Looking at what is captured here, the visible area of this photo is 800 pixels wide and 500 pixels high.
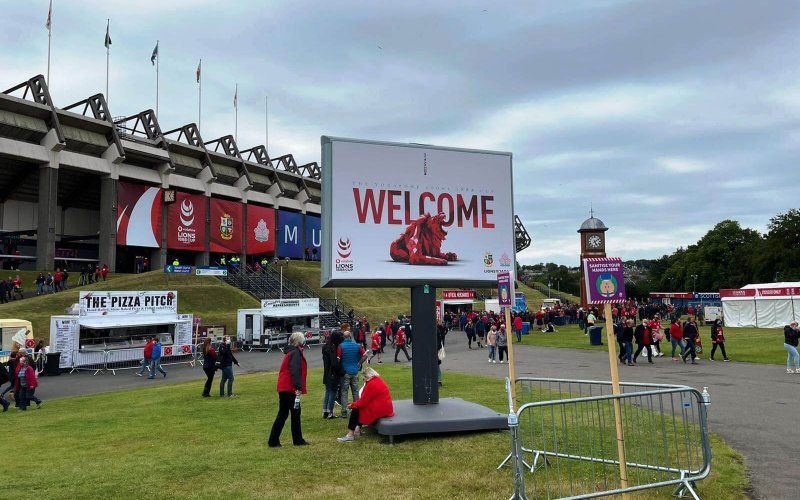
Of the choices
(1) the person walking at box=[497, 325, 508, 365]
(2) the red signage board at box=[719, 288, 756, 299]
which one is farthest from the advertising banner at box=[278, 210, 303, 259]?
(1) the person walking at box=[497, 325, 508, 365]

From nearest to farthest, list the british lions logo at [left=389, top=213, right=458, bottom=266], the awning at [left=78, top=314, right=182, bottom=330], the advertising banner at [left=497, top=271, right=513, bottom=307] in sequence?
the advertising banner at [left=497, top=271, right=513, bottom=307] → the british lions logo at [left=389, top=213, right=458, bottom=266] → the awning at [left=78, top=314, right=182, bottom=330]

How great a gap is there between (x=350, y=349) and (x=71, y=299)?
32.9 meters

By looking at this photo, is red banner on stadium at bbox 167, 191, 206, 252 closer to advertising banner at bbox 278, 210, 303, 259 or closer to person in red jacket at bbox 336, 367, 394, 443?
advertising banner at bbox 278, 210, 303, 259

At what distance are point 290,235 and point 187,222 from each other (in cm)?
1715

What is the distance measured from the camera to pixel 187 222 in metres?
58.5

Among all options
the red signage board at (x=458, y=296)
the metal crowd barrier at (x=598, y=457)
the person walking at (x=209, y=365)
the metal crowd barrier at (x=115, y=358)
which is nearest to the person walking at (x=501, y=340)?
the person walking at (x=209, y=365)

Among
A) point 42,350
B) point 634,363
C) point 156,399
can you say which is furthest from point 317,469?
point 42,350

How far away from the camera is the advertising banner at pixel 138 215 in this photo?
5191cm

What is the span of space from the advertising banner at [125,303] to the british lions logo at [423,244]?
20.4 metres

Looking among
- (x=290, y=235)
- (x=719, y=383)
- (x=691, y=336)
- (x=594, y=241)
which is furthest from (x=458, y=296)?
(x=719, y=383)

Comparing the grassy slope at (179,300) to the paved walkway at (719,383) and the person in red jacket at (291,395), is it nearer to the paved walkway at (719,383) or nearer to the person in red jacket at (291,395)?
the paved walkway at (719,383)

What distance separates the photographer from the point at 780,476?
6613mm

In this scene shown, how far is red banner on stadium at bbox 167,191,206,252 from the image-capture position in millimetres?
56906

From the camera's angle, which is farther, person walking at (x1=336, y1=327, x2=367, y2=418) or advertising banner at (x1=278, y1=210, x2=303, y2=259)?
advertising banner at (x1=278, y1=210, x2=303, y2=259)
